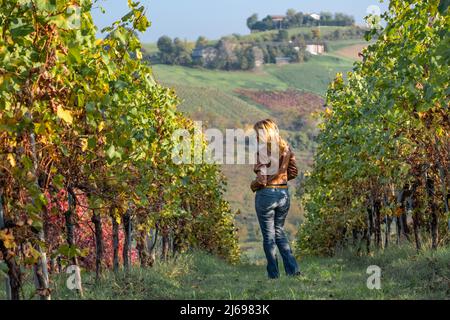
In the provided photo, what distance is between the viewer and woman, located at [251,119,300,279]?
1142cm

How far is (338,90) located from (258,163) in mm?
7304

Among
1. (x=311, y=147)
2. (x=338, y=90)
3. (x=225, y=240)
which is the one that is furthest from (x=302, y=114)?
(x=338, y=90)

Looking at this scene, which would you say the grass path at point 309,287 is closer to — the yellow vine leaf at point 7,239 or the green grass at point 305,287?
the green grass at point 305,287

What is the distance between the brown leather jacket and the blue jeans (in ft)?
0.44

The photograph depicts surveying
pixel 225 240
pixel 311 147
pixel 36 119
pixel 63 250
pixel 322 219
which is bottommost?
pixel 311 147

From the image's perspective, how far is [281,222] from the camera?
11711mm

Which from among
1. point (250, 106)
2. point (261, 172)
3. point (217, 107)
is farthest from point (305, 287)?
point (250, 106)

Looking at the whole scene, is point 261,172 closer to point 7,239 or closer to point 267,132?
point 267,132

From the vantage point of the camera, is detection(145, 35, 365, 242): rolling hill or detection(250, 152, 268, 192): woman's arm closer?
detection(250, 152, 268, 192): woman's arm

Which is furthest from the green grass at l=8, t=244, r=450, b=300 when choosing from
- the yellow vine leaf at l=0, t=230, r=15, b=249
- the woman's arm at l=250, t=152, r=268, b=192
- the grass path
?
the yellow vine leaf at l=0, t=230, r=15, b=249

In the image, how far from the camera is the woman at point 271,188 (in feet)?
37.5

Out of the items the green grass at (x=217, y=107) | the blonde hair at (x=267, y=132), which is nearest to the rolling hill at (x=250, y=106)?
the green grass at (x=217, y=107)

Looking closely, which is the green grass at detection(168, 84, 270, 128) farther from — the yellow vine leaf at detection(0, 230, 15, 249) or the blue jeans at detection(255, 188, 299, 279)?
the yellow vine leaf at detection(0, 230, 15, 249)
